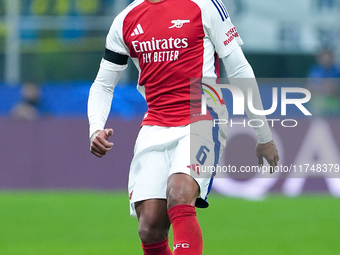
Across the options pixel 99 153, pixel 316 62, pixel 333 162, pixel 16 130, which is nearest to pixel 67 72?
pixel 16 130

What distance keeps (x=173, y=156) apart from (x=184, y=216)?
0.47 m

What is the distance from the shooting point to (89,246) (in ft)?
27.9

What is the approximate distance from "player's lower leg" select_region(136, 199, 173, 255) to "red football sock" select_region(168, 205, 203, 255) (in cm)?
28

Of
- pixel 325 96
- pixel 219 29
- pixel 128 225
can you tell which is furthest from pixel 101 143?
pixel 325 96

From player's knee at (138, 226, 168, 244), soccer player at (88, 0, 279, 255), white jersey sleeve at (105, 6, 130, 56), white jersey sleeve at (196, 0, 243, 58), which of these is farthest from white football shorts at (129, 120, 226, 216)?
white jersey sleeve at (105, 6, 130, 56)

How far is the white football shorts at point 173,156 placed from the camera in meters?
5.13

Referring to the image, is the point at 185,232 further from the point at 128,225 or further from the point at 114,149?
the point at 114,149

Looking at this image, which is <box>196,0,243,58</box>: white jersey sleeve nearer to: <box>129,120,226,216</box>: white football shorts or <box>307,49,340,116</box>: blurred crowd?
<box>129,120,226,216</box>: white football shorts

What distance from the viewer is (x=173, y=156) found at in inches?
206

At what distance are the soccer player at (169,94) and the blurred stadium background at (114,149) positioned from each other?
9.17 feet

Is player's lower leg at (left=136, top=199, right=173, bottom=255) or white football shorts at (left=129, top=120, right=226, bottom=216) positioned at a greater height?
white football shorts at (left=129, top=120, right=226, bottom=216)

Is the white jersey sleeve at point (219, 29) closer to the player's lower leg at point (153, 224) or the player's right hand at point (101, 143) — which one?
the player's right hand at point (101, 143)

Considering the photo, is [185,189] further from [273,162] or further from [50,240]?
[50,240]

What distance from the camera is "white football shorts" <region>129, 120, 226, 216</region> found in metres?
5.13
